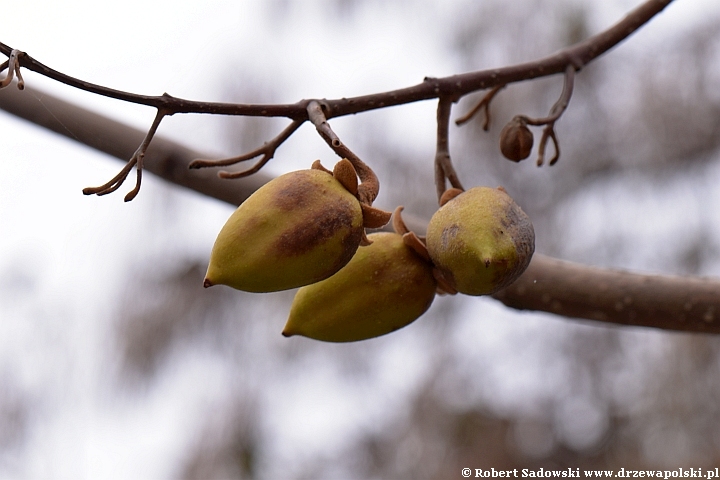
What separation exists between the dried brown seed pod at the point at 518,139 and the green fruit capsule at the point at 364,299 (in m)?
0.23

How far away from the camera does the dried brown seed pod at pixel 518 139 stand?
2.60 feet

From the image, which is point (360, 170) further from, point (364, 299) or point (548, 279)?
point (548, 279)

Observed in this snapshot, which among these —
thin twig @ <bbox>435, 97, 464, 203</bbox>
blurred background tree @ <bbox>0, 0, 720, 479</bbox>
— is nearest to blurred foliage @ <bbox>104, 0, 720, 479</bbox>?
blurred background tree @ <bbox>0, 0, 720, 479</bbox>

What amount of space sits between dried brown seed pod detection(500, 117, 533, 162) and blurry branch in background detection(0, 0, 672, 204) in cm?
2

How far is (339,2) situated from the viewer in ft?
12.5

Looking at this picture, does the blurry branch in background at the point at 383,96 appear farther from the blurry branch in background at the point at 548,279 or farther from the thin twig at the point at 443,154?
the blurry branch in background at the point at 548,279

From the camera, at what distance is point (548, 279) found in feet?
3.12

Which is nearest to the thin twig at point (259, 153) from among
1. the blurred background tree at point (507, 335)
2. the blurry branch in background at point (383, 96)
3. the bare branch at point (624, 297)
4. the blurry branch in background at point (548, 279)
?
the blurry branch in background at point (383, 96)

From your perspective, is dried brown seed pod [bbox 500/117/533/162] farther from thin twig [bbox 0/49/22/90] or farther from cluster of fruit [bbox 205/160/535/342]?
thin twig [bbox 0/49/22/90]

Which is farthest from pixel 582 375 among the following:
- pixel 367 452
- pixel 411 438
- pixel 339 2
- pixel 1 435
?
pixel 1 435

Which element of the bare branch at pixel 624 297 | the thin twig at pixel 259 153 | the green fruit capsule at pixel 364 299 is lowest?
the green fruit capsule at pixel 364 299

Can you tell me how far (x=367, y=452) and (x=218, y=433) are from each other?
696mm

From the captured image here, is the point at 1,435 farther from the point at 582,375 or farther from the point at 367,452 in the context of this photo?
the point at 582,375

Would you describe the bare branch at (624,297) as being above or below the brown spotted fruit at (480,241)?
above
